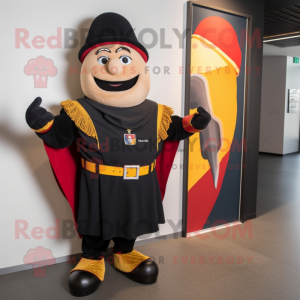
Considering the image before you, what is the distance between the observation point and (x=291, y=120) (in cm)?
741

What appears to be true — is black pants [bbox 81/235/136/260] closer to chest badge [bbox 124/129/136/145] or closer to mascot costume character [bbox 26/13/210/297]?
mascot costume character [bbox 26/13/210/297]

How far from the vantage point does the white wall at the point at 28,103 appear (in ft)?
6.56

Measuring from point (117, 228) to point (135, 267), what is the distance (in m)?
0.33

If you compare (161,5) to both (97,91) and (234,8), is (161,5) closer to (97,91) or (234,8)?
(234,8)

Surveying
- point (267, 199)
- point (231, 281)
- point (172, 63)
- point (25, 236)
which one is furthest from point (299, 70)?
point (25, 236)

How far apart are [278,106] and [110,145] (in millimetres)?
6174

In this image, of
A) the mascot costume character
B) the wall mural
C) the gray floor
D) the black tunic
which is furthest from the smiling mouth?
the gray floor

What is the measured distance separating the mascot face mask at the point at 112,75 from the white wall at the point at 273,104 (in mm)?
5956

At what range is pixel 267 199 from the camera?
3793 mm

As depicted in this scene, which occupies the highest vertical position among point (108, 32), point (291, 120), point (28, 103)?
point (108, 32)

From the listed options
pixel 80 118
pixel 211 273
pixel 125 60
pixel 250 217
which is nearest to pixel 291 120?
pixel 250 217

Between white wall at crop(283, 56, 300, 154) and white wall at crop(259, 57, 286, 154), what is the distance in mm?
105

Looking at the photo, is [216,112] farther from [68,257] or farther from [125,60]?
[68,257]

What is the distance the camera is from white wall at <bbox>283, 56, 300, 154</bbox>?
23.4ft
